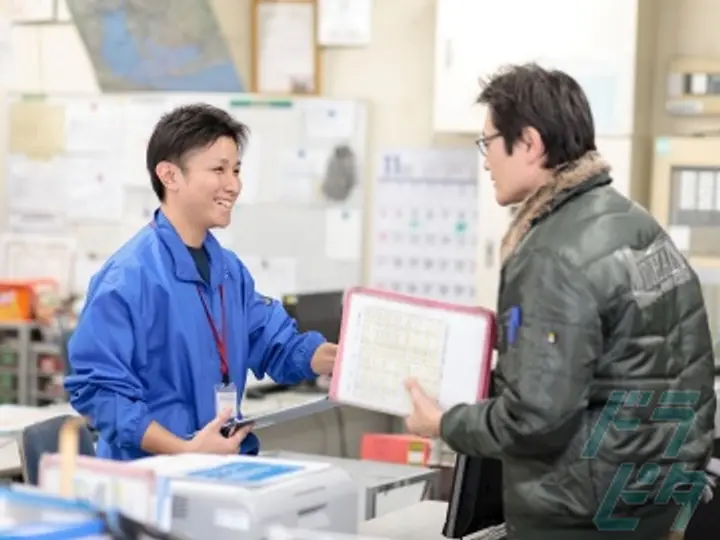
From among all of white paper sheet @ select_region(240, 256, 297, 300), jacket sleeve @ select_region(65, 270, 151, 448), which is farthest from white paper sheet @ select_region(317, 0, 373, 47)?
jacket sleeve @ select_region(65, 270, 151, 448)

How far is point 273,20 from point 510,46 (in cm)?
134

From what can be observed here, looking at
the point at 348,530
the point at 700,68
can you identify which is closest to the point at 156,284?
the point at 348,530

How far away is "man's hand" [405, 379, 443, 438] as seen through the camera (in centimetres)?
242

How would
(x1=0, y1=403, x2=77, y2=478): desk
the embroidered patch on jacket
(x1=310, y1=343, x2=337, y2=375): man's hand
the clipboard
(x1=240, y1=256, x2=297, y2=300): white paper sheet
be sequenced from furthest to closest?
(x1=240, y1=256, x2=297, y2=300): white paper sheet → (x1=0, y1=403, x2=77, y2=478): desk → (x1=310, y1=343, x2=337, y2=375): man's hand → the clipboard → the embroidered patch on jacket

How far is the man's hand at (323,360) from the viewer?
308 centimetres

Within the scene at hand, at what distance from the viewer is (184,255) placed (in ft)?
9.55

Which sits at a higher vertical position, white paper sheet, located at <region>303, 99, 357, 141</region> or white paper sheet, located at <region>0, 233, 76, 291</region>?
white paper sheet, located at <region>303, 99, 357, 141</region>

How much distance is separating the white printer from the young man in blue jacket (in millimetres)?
413

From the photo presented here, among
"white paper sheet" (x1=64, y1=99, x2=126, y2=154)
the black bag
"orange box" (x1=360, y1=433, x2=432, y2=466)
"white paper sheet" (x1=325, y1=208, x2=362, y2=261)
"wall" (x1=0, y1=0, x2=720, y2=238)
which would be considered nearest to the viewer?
the black bag

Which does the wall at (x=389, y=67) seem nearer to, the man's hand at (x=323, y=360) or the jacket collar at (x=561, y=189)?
the man's hand at (x=323, y=360)

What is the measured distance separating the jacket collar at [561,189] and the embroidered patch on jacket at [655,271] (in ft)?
0.46

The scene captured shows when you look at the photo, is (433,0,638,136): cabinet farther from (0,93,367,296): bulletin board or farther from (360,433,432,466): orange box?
(360,433,432,466): orange box

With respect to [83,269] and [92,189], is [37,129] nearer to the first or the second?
[92,189]

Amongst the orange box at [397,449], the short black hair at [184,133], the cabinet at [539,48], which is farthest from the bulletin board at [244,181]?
the short black hair at [184,133]
